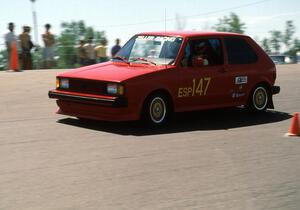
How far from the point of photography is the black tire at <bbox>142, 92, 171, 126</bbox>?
10086 mm

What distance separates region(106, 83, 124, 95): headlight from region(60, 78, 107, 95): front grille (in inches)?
4.2

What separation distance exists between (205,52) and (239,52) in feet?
3.07

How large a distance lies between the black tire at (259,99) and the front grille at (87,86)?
3415mm

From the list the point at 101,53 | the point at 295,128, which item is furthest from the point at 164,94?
the point at 101,53

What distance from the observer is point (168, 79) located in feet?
33.7

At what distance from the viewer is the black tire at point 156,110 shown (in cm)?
1009

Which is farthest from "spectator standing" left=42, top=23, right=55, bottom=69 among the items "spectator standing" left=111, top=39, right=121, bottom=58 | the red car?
the red car

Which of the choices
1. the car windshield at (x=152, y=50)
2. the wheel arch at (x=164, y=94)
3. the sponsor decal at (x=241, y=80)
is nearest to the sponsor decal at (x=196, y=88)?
the wheel arch at (x=164, y=94)

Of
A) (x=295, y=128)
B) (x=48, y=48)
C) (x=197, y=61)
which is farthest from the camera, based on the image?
(x=48, y=48)

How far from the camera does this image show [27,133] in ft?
31.6

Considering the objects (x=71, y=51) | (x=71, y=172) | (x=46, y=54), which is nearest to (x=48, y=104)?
(x=71, y=172)

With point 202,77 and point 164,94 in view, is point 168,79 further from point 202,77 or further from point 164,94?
point 202,77

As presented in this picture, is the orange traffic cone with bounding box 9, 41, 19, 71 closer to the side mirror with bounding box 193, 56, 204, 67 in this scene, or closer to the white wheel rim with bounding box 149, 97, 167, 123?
the side mirror with bounding box 193, 56, 204, 67

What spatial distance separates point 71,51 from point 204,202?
18.6m
